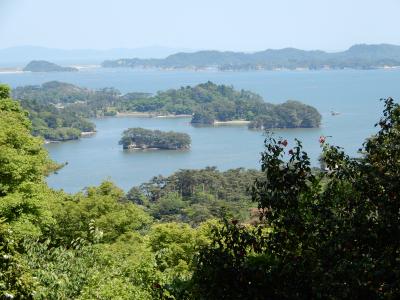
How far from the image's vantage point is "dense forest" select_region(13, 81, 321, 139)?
256 ft

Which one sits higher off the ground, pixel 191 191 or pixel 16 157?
pixel 16 157

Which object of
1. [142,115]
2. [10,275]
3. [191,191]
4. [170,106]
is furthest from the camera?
[170,106]

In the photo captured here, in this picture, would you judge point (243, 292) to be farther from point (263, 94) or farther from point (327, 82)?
point (327, 82)

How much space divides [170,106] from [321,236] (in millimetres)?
97245

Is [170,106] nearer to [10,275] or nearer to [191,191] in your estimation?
[191,191]

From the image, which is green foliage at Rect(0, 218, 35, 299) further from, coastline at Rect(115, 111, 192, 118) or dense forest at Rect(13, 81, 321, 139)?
coastline at Rect(115, 111, 192, 118)

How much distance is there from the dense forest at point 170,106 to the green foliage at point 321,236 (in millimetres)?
71262

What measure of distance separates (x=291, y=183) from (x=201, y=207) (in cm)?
3066

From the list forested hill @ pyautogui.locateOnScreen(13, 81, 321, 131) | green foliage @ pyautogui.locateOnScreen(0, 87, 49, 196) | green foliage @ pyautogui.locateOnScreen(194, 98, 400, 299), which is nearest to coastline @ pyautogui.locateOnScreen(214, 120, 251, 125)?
forested hill @ pyautogui.locateOnScreen(13, 81, 321, 131)

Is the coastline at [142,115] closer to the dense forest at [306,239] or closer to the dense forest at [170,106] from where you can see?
the dense forest at [170,106]

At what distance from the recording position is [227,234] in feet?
10.5

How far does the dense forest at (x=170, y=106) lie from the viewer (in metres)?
77.9

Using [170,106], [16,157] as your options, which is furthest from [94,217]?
[170,106]

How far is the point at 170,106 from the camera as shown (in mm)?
99750
